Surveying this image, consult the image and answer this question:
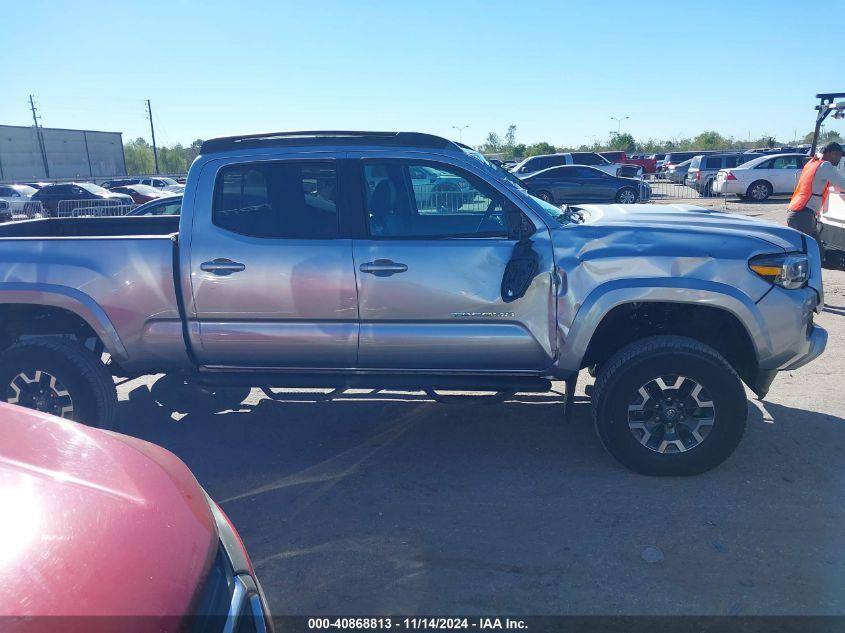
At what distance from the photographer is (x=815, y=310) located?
4.13 meters

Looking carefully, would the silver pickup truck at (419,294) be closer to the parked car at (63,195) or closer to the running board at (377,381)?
the running board at (377,381)

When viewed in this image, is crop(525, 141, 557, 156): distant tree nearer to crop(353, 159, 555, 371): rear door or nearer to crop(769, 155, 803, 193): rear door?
crop(769, 155, 803, 193): rear door

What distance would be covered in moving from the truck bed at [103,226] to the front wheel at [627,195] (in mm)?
18954

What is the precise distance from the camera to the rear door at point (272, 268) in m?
4.21

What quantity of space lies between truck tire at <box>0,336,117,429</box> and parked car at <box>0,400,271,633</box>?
2.19 m

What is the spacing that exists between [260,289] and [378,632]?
2.16 meters

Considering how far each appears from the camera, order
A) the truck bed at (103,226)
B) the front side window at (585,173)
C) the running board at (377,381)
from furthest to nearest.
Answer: the front side window at (585,173) → the truck bed at (103,226) → the running board at (377,381)

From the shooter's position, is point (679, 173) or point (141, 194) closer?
point (141, 194)

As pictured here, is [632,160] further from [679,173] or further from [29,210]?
[29,210]

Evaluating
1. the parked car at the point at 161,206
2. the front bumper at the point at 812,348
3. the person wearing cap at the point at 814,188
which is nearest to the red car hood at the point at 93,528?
the front bumper at the point at 812,348

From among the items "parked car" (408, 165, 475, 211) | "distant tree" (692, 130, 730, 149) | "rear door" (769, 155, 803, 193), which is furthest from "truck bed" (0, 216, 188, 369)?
"distant tree" (692, 130, 730, 149)

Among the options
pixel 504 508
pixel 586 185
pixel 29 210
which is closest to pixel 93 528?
pixel 504 508

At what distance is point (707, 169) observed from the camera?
28.1 m

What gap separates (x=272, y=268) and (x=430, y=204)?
1.17m
